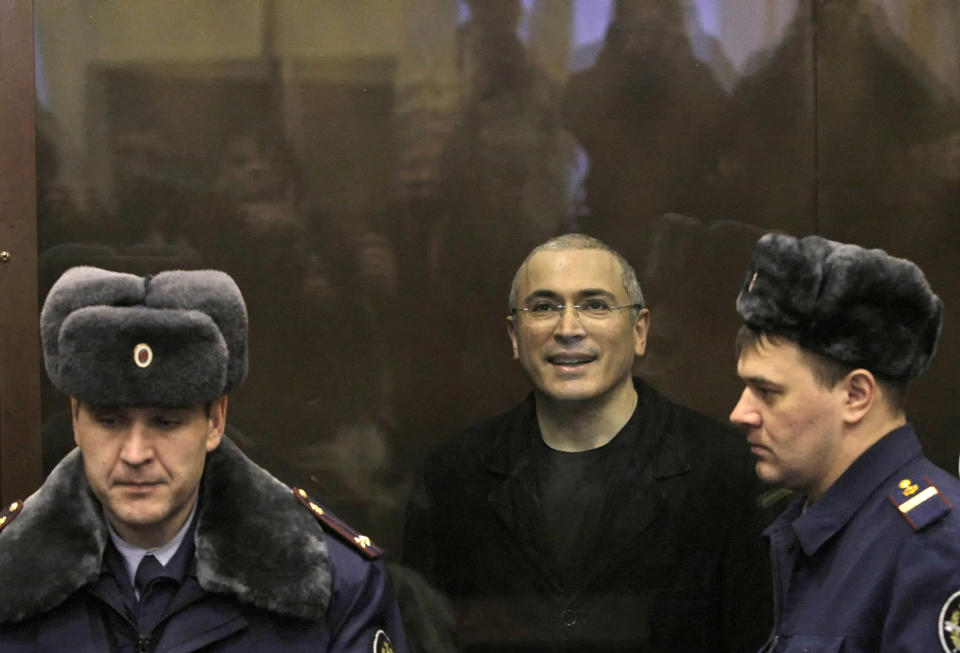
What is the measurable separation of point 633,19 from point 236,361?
4.51 feet

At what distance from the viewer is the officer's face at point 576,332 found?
9.39 ft

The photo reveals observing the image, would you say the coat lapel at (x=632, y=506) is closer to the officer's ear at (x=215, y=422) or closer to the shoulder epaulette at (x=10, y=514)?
the officer's ear at (x=215, y=422)

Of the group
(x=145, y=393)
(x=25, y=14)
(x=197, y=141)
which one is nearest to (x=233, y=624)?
(x=145, y=393)

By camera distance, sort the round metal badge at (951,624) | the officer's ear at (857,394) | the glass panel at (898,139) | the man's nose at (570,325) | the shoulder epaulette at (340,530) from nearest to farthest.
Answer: the round metal badge at (951,624) < the officer's ear at (857,394) < the shoulder epaulette at (340,530) < the man's nose at (570,325) < the glass panel at (898,139)

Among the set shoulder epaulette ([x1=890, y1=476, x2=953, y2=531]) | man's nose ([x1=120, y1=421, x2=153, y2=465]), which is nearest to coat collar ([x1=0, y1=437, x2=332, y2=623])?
man's nose ([x1=120, y1=421, x2=153, y2=465])

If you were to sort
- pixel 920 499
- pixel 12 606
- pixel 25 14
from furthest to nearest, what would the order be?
pixel 25 14 → pixel 12 606 → pixel 920 499

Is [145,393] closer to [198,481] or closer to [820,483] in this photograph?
[198,481]

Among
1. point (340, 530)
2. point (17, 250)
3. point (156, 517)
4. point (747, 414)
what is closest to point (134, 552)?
point (156, 517)

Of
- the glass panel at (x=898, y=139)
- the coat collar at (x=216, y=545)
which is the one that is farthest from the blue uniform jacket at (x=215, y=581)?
the glass panel at (x=898, y=139)

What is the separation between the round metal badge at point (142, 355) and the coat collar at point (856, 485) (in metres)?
1.12

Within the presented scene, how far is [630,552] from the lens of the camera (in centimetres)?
291

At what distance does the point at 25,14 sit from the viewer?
2.85m

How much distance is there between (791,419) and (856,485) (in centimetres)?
15

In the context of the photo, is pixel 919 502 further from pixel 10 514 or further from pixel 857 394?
pixel 10 514
